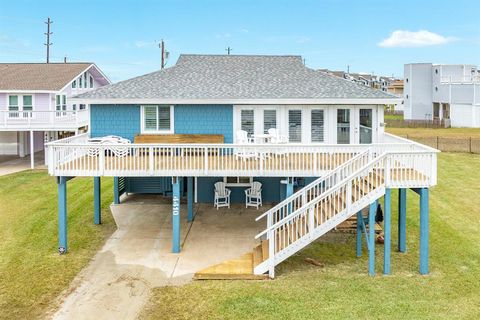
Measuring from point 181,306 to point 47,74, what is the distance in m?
28.2

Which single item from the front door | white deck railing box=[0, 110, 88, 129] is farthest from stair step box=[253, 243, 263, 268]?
white deck railing box=[0, 110, 88, 129]

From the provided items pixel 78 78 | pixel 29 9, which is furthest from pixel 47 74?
pixel 29 9

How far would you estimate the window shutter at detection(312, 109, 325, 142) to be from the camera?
17.5 meters

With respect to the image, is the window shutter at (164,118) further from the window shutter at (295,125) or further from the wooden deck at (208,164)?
the window shutter at (295,125)

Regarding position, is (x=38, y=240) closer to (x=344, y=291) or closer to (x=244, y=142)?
(x=244, y=142)

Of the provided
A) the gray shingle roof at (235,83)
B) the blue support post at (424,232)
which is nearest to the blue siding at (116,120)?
the gray shingle roof at (235,83)

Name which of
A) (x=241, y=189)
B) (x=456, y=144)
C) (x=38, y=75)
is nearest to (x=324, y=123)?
(x=241, y=189)

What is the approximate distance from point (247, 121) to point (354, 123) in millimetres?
3750

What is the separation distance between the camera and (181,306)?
10.7 metres

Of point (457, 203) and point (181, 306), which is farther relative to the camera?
point (457, 203)

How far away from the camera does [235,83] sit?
1869 cm

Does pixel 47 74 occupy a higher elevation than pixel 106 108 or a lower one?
higher

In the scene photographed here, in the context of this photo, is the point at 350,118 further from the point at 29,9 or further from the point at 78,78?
the point at 29,9

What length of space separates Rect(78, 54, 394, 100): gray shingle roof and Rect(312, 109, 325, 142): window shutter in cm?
75
